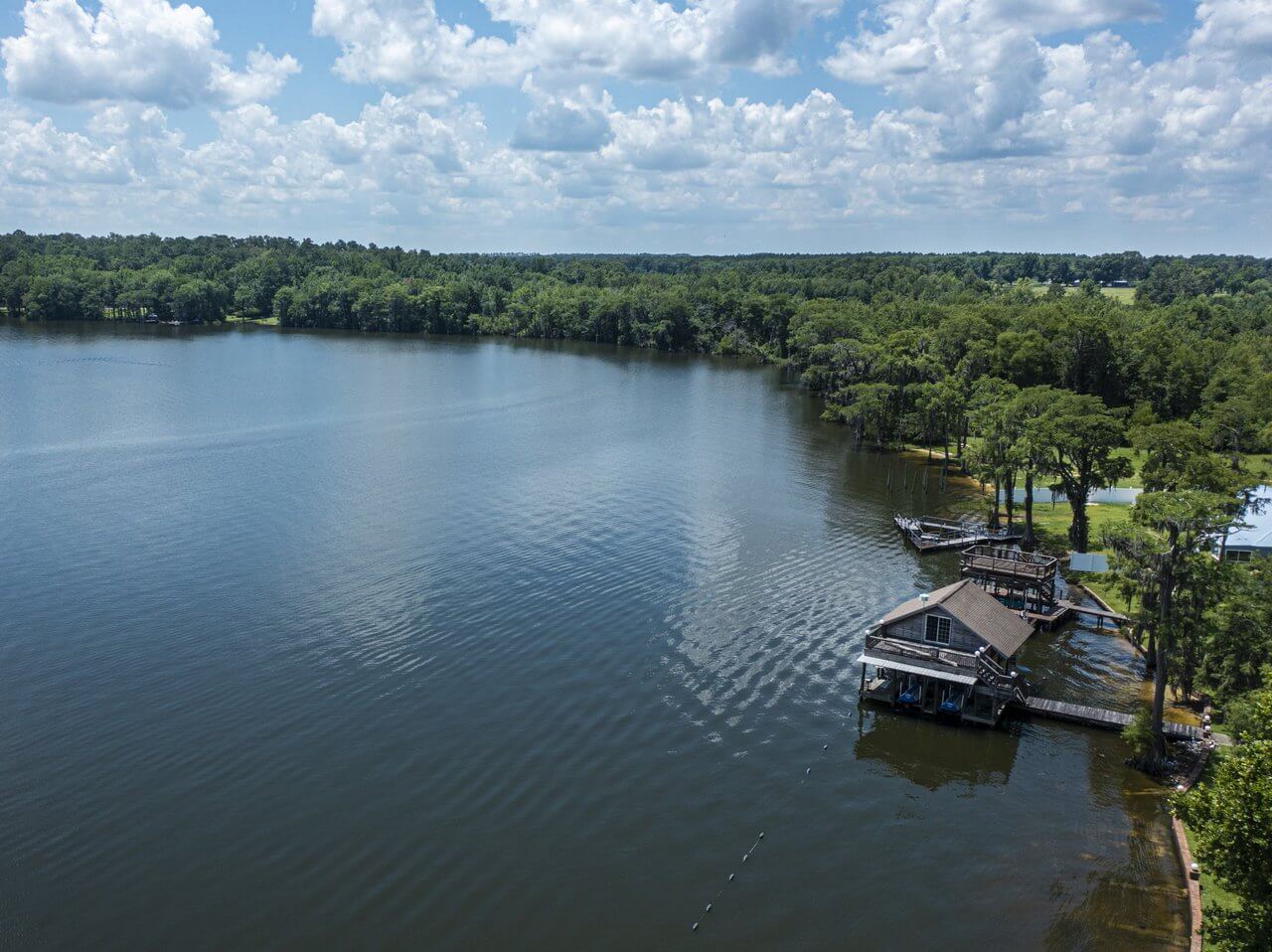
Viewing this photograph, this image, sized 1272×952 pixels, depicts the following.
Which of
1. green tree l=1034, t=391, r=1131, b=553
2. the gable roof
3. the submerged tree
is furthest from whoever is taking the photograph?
green tree l=1034, t=391, r=1131, b=553

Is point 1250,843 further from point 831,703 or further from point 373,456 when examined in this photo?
point 373,456

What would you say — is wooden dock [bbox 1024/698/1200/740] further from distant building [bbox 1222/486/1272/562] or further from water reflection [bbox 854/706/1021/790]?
distant building [bbox 1222/486/1272/562]

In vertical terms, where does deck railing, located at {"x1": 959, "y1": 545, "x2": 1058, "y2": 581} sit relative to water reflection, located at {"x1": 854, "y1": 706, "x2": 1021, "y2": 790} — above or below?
above

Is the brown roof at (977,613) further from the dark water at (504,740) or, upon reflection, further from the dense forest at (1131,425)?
the dense forest at (1131,425)

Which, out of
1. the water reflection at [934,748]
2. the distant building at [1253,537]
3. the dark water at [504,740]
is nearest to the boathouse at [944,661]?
the water reflection at [934,748]

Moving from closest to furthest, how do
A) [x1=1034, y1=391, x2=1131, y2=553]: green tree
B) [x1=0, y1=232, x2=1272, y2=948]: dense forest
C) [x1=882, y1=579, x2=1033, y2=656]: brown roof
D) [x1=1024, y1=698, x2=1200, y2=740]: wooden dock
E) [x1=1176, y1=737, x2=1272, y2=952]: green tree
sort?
[x1=1176, y1=737, x2=1272, y2=952]: green tree → [x1=0, y1=232, x2=1272, y2=948]: dense forest → [x1=1024, y1=698, x2=1200, y2=740]: wooden dock → [x1=882, y1=579, x2=1033, y2=656]: brown roof → [x1=1034, y1=391, x2=1131, y2=553]: green tree

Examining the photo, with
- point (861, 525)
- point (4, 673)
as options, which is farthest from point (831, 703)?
point (4, 673)

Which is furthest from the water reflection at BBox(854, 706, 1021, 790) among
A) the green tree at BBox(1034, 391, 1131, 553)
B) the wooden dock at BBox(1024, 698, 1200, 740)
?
the green tree at BBox(1034, 391, 1131, 553)
